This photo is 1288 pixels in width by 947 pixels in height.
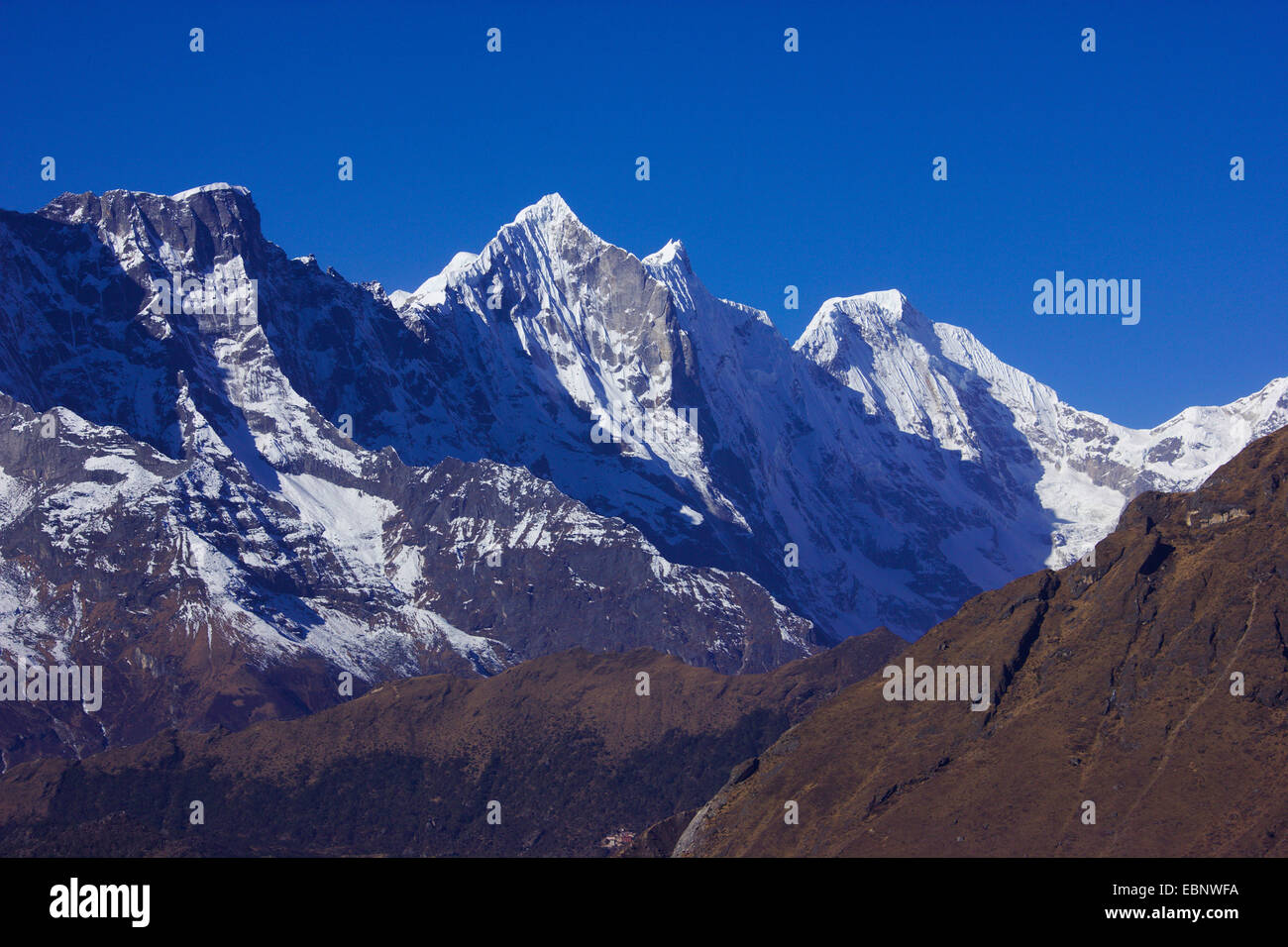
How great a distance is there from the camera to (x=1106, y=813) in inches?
6900
